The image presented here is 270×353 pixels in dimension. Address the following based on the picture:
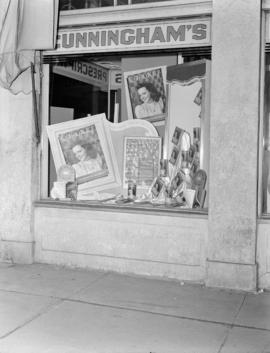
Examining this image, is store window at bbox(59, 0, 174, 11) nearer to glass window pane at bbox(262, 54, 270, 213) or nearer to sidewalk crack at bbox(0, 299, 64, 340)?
glass window pane at bbox(262, 54, 270, 213)

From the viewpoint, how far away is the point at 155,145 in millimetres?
6879

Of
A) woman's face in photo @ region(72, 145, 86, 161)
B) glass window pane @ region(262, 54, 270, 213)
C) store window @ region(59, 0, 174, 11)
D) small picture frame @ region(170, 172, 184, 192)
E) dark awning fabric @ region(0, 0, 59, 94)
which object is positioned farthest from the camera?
woman's face in photo @ region(72, 145, 86, 161)

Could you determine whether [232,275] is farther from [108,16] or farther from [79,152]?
[108,16]

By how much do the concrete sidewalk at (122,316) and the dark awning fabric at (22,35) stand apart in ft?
8.19

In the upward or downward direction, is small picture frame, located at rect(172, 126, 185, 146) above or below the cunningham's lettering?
below

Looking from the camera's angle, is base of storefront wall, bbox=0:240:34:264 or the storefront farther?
base of storefront wall, bbox=0:240:34:264

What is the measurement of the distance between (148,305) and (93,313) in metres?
0.61

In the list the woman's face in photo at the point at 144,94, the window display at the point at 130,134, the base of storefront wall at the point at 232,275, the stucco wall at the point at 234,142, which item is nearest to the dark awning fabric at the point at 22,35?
the window display at the point at 130,134

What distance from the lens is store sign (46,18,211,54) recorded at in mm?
6152

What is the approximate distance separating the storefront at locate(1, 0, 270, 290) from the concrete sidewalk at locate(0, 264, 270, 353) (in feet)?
1.30

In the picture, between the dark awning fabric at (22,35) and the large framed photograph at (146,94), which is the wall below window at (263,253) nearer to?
the large framed photograph at (146,94)

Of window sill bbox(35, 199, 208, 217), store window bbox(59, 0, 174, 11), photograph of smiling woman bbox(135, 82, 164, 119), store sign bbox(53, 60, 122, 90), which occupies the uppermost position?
store window bbox(59, 0, 174, 11)

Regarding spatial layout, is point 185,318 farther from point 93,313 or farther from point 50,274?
point 50,274

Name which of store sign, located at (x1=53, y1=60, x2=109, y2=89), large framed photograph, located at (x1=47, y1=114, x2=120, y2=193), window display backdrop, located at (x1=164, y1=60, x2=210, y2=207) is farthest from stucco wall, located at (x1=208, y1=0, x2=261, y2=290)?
store sign, located at (x1=53, y1=60, x2=109, y2=89)
